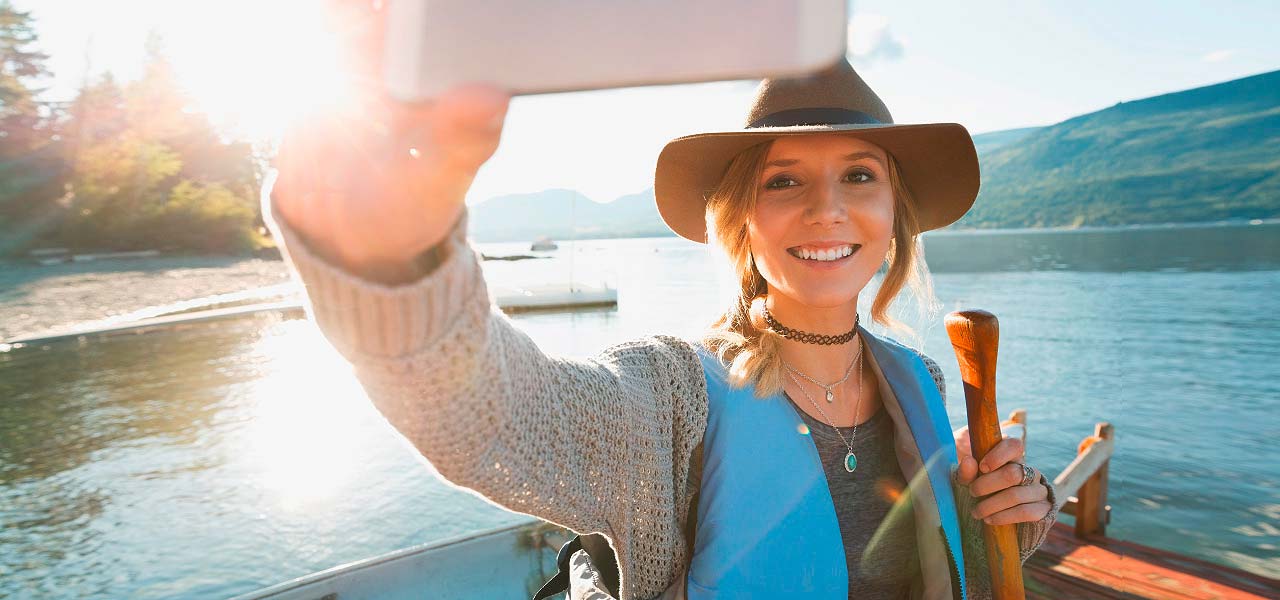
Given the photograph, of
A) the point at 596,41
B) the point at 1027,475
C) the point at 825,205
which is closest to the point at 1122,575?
the point at 1027,475

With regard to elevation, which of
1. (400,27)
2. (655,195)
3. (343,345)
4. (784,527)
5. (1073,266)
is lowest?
(1073,266)

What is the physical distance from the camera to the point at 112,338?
65.3ft

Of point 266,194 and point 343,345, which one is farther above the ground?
point 266,194

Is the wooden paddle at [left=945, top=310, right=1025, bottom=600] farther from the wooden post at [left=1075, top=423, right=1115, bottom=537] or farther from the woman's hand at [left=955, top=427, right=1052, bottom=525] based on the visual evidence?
the wooden post at [left=1075, top=423, right=1115, bottom=537]

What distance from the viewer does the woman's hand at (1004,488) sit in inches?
66.0

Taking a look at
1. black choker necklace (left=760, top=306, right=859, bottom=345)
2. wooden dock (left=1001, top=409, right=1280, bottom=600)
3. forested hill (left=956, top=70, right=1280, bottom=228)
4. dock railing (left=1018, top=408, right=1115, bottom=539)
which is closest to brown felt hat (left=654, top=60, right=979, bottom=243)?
black choker necklace (left=760, top=306, right=859, bottom=345)

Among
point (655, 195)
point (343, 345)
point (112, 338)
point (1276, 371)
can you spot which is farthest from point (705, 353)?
point (1276, 371)

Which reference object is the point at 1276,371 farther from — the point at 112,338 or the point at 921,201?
the point at 112,338

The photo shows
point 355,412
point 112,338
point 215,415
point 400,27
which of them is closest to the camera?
point 400,27

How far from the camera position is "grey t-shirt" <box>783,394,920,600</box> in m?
1.66

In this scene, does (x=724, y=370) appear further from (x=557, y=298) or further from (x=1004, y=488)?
(x=557, y=298)

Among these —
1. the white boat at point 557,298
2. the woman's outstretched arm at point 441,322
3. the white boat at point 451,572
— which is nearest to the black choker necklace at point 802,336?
the woman's outstretched arm at point 441,322

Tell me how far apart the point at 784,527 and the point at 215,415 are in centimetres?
1568

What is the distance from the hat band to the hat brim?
3cm
